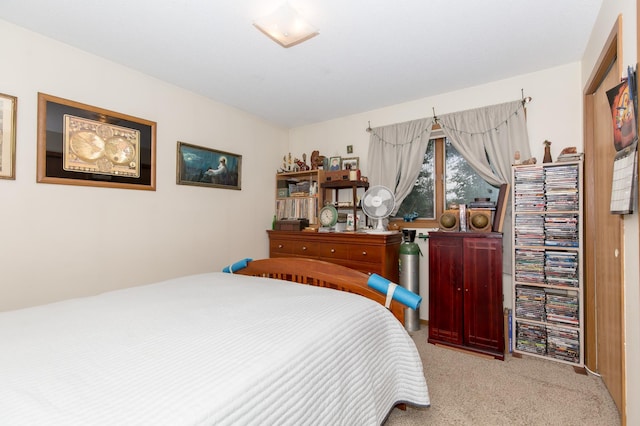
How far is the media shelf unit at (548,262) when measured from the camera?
232cm

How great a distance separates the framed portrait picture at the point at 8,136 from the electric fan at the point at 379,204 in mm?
2966

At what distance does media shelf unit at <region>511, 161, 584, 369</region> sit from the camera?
2322mm

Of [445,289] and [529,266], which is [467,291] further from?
[529,266]

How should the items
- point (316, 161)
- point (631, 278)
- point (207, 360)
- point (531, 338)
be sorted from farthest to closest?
point (316, 161) < point (531, 338) < point (631, 278) < point (207, 360)

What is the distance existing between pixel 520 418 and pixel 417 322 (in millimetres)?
1446

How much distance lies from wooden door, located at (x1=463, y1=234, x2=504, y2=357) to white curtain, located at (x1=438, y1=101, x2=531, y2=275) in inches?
13.1

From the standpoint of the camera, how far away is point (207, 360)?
933 millimetres

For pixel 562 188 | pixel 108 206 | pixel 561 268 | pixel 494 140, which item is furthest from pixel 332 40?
pixel 561 268

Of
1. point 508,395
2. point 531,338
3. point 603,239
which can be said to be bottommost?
point 508,395

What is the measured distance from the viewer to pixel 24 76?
2096 millimetres

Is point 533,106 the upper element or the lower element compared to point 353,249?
upper

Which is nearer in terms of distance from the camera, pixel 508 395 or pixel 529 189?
pixel 508 395

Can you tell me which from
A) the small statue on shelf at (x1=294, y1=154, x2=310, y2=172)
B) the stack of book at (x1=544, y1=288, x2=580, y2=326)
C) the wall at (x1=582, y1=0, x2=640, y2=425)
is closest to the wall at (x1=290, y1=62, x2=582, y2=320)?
the stack of book at (x1=544, y1=288, x2=580, y2=326)

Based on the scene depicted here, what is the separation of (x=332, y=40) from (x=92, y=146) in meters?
2.13
